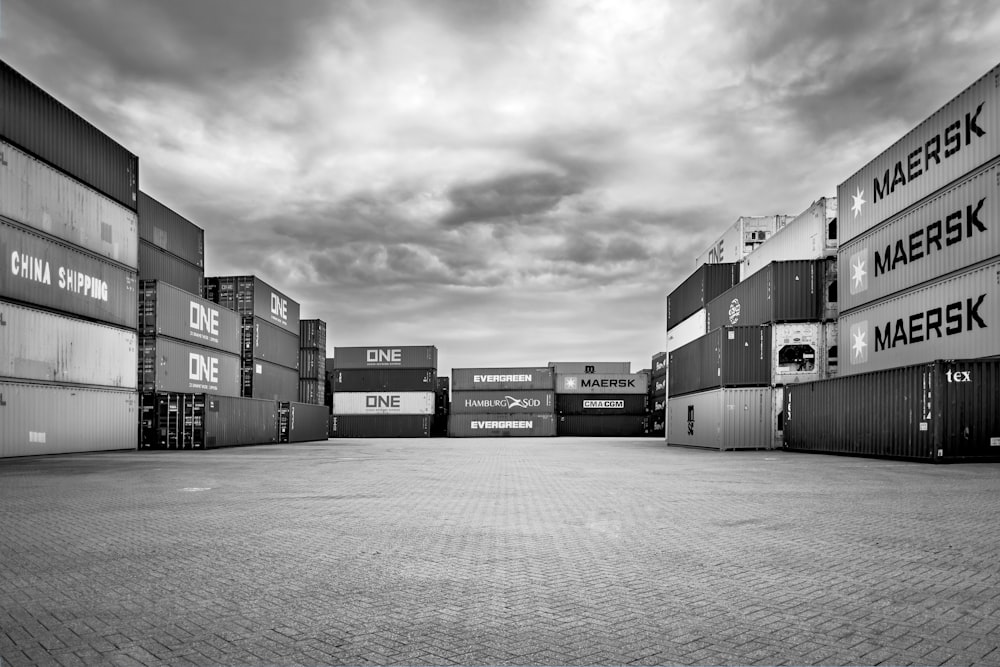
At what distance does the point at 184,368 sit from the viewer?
31.3 m

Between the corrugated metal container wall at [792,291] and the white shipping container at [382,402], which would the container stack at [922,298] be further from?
the white shipping container at [382,402]

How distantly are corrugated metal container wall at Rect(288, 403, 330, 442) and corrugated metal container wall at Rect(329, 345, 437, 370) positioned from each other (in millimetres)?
14395

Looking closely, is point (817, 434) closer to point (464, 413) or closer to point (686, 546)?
point (686, 546)

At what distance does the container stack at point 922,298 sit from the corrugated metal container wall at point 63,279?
86.4 feet

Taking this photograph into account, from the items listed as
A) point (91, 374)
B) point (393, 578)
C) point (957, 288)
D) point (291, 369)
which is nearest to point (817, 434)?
point (957, 288)

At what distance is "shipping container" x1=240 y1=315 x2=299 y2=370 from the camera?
130 ft

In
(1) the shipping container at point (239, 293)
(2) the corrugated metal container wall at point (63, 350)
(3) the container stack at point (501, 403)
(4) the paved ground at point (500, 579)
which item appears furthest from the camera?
(3) the container stack at point (501, 403)

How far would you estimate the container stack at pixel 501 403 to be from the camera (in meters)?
63.6

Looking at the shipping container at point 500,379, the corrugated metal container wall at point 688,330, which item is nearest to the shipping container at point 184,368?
the corrugated metal container wall at point 688,330

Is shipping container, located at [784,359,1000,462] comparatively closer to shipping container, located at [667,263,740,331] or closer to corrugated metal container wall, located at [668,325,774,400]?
corrugated metal container wall, located at [668,325,774,400]

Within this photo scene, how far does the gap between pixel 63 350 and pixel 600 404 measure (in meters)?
49.6

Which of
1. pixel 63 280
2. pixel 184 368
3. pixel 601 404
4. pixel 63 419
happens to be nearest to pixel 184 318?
pixel 184 368

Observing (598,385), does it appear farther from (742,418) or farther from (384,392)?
(742,418)

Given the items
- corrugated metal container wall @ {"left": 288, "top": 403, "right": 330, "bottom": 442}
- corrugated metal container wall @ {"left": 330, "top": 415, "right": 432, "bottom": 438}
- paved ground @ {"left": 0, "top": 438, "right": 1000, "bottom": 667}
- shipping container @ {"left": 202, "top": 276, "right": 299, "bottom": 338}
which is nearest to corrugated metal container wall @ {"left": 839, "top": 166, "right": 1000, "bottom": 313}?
paved ground @ {"left": 0, "top": 438, "right": 1000, "bottom": 667}
